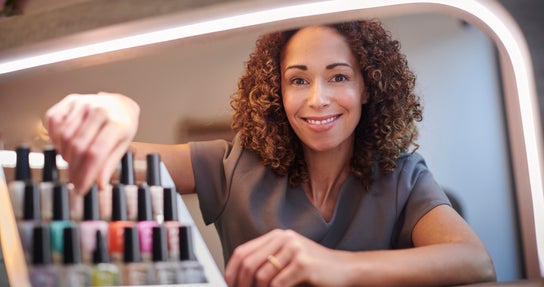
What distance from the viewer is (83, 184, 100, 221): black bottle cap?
15.6 inches

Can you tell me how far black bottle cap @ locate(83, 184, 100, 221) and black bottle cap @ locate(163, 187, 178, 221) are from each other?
0.14ft

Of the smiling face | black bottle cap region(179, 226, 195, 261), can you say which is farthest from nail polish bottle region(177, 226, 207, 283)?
the smiling face

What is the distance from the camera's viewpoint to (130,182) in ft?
1.34

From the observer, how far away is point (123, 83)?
16.6 inches

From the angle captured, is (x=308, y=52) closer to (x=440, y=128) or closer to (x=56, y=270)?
(x=440, y=128)

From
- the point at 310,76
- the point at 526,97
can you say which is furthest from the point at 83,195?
the point at 526,97

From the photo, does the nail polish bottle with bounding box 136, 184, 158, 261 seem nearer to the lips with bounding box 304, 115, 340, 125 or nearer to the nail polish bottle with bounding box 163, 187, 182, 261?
the nail polish bottle with bounding box 163, 187, 182, 261

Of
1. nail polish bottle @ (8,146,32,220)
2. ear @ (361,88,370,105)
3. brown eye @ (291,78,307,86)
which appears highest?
brown eye @ (291,78,307,86)

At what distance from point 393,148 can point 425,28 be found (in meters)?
0.08

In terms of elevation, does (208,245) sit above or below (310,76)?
below

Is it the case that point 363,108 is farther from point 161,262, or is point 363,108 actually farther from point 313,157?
point 161,262

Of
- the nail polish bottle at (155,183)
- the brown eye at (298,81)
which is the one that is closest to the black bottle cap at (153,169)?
the nail polish bottle at (155,183)

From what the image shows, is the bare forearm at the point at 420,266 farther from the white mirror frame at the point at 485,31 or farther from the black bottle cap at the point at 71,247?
the black bottle cap at the point at 71,247

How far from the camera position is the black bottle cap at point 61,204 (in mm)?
394
